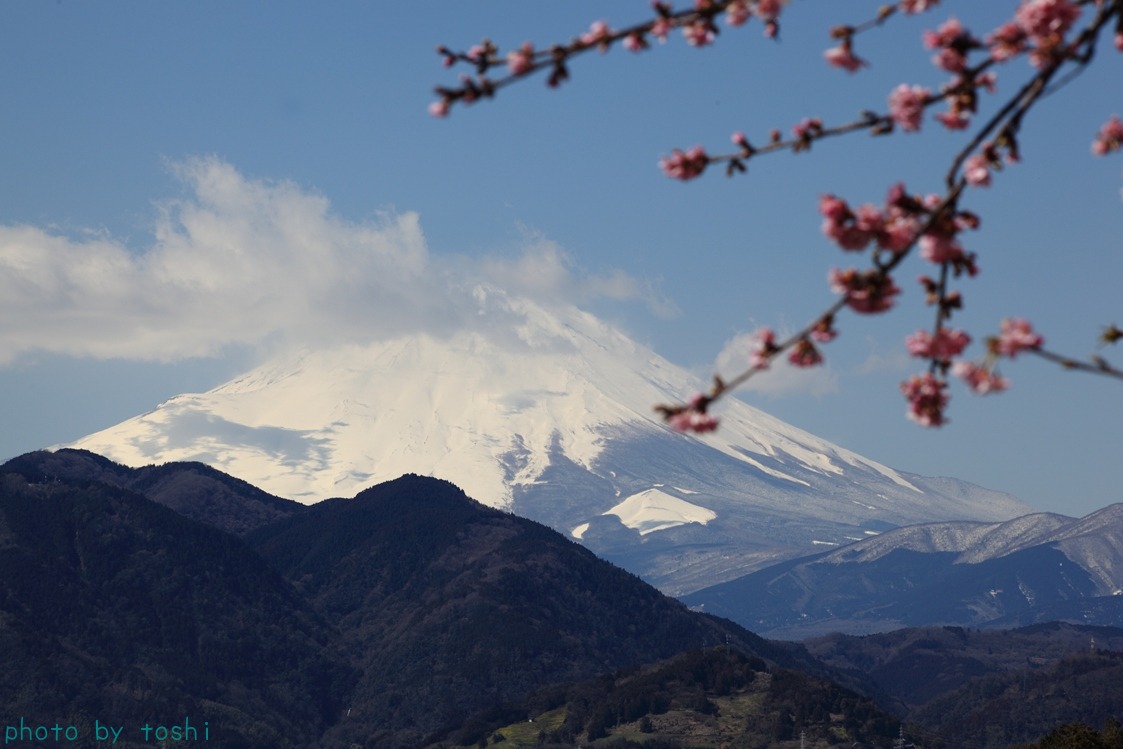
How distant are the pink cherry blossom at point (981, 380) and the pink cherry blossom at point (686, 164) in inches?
107

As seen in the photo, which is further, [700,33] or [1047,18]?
[700,33]

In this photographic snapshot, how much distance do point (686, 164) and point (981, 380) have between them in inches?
120

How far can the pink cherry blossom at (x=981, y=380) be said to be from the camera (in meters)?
9.82

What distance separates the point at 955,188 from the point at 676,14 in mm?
2513

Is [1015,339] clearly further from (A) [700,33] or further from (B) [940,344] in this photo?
(A) [700,33]

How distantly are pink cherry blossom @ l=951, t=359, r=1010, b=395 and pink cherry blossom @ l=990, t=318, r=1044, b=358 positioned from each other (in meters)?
0.16

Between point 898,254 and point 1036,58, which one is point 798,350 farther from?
point 1036,58

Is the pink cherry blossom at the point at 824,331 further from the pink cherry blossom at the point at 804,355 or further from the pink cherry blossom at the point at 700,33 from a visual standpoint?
the pink cherry blossom at the point at 700,33

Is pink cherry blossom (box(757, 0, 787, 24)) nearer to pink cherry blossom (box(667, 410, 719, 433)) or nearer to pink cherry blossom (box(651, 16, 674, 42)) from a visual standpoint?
pink cherry blossom (box(651, 16, 674, 42))

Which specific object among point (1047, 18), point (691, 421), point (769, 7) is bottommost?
point (691, 421)

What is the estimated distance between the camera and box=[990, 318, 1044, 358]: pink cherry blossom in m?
9.68

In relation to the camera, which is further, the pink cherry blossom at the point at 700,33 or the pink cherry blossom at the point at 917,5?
the pink cherry blossom at the point at 700,33

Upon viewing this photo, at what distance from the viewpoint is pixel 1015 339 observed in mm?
9703

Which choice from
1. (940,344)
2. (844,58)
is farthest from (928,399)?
(844,58)
